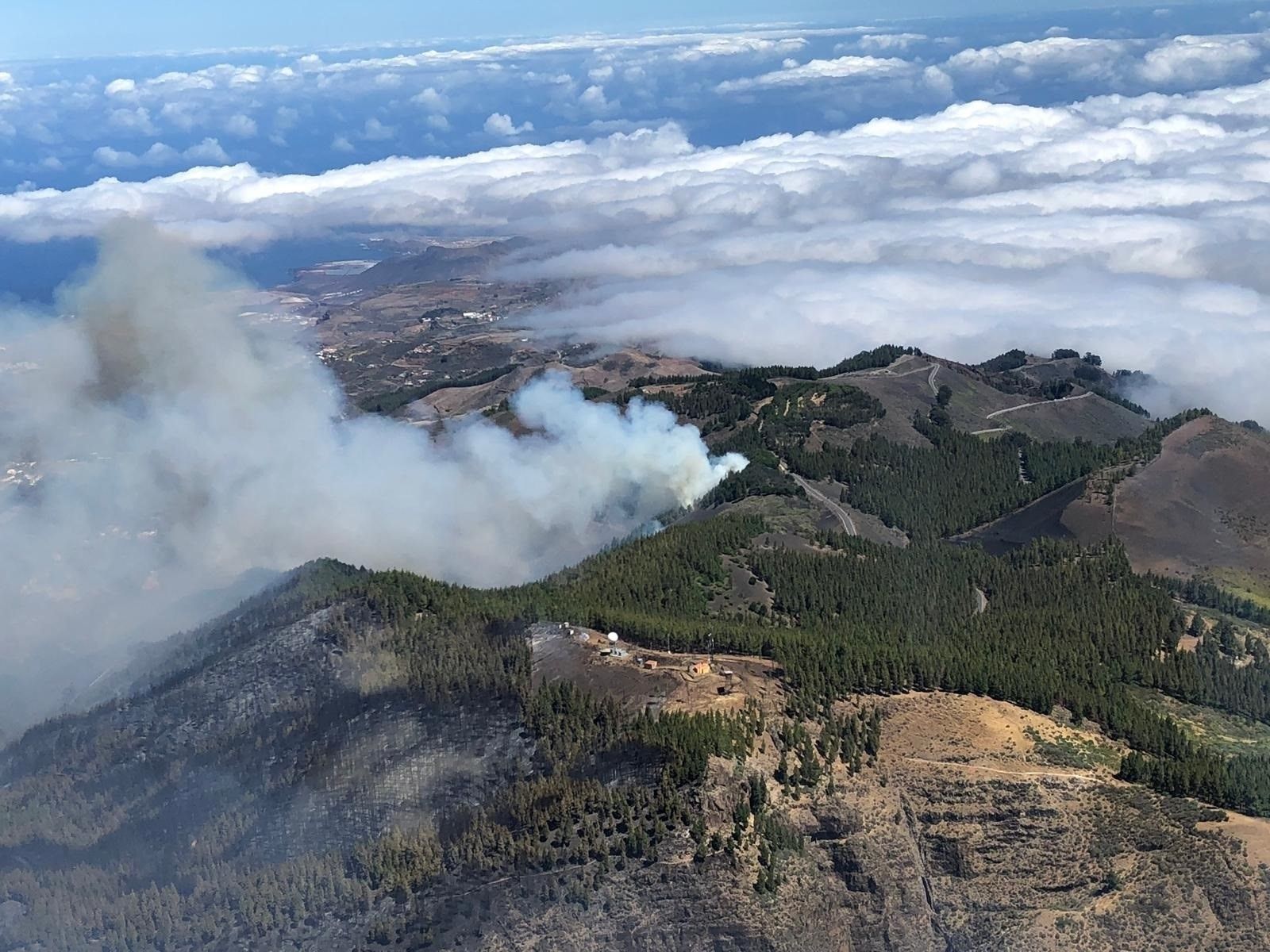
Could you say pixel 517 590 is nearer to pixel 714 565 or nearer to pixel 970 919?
pixel 714 565

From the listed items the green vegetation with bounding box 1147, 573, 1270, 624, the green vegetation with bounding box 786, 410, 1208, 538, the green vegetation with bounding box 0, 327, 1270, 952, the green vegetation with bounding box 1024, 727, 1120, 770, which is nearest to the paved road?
the green vegetation with bounding box 786, 410, 1208, 538

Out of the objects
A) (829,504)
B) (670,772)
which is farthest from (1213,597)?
(670,772)

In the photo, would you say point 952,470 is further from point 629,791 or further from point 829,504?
point 629,791

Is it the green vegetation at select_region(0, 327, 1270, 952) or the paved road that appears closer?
the green vegetation at select_region(0, 327, 1270, 952)

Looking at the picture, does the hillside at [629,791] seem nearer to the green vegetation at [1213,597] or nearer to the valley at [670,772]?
the valley at [670,772]

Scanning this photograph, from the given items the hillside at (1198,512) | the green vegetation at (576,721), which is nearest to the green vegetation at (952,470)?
the hillside at (1198,512)

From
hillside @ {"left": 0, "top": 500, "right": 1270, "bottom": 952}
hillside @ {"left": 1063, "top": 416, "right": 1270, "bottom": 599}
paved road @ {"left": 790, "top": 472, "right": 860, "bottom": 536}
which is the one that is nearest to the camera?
hillside @ {"left": 0, "top": 500, "right": 1270, "bottom": 952}

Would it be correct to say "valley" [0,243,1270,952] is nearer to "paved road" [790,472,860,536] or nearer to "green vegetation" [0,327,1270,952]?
"green vegetation" [0,327,1270,952]

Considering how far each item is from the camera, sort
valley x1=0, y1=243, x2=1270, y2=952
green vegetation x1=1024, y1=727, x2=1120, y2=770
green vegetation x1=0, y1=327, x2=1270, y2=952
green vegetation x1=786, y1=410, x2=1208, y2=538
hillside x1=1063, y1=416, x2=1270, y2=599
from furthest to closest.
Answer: green vegetation x1=786, y1=410, x2=1208, y2=538, hillside x1=1063, y1=416, x2=1270, y2=599, green vegetation x1=1024, y1=727, x2=1120, y2=770, green vegetation x1=0, y1=327, x2=1270, y2=952, valley x1=0, y1=243, x2=1270, y2=952
